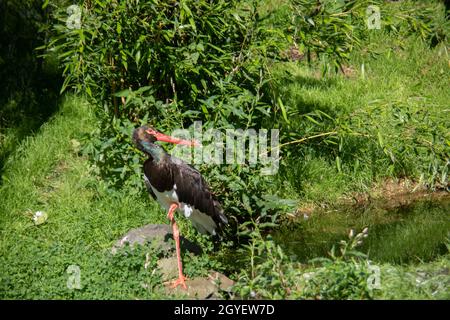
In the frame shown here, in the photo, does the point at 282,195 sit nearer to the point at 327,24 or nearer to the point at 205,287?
the point at 327,24

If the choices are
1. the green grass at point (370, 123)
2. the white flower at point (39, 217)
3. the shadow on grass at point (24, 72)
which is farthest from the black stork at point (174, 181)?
the shadow on grass at point (24, 72)

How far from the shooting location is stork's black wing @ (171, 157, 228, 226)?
5.96 metres

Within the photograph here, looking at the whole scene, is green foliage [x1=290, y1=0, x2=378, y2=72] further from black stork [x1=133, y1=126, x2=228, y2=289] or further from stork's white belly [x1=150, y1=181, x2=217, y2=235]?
stork's white belly [x1=150, y1=181, x2=217, y2=235]

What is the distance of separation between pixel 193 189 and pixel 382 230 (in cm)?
206

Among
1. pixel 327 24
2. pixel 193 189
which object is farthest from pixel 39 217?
pixel 327 24

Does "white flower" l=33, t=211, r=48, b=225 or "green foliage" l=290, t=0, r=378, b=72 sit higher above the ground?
"green foliage" l=290, t=0, r=378, b=72

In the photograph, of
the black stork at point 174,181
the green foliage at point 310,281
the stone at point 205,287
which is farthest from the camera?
the black stork at point 174,181

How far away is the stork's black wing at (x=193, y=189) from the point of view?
235 inches

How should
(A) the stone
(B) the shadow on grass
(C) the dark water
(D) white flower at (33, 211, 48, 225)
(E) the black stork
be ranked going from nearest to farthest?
(A) the stone
(E) the black stork
(C) the dark water
(D) white flower at (33, 211, 48, 225)
(B) the shadow on grass

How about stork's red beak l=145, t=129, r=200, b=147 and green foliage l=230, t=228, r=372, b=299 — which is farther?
stork's red beak l=145, t=129, r=200, b=147

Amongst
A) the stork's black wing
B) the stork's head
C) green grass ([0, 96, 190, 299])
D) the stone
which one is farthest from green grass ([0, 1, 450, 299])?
the stork's head

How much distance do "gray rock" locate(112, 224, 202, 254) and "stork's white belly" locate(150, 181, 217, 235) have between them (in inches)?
6.9

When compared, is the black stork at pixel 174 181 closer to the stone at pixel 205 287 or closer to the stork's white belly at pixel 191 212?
the stork's white belly at pixel 191 212
